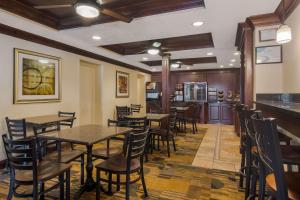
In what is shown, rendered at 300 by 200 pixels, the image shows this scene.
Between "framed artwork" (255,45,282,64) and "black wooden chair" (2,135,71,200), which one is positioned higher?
"framed artwork" (255,45,282,64)

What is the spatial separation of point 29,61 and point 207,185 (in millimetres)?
3879

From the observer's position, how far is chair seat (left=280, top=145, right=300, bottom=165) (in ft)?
4.74

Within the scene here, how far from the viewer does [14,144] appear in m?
1.75

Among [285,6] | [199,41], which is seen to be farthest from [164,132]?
[285,6]

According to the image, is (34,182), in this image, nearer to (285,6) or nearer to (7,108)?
(7,108)

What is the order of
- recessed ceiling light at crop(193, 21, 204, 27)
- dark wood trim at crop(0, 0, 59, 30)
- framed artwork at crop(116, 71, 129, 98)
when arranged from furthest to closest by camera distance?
framed artwork at crop(116, 71, 129, 98), recessed ceiling light at crop(193, 21, 204, 27), dark wood trim at crop(0, 0, 59, 30)

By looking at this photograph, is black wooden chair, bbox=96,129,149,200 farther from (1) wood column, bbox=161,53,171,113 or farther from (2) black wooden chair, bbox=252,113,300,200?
(1) wood column, bbox=161,53,171,113

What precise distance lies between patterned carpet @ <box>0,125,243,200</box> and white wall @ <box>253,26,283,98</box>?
5.05 feet

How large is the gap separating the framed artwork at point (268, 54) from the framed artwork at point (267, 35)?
0.14 meters

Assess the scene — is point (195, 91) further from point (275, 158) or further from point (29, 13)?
point (275, 158)

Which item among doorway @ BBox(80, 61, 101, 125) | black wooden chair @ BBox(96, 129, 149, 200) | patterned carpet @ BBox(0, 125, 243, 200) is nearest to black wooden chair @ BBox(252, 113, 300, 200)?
black wooden chair @ BBox(96, 129, 149, 200)

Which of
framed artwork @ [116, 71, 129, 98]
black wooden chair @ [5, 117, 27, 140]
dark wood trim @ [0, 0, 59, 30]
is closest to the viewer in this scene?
dark wood trim @ [0, 0, 59, 30]

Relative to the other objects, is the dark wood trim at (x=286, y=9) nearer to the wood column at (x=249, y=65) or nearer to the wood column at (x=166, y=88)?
the wood column at (x=249, y=65)

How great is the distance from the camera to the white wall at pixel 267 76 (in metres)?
3.27
